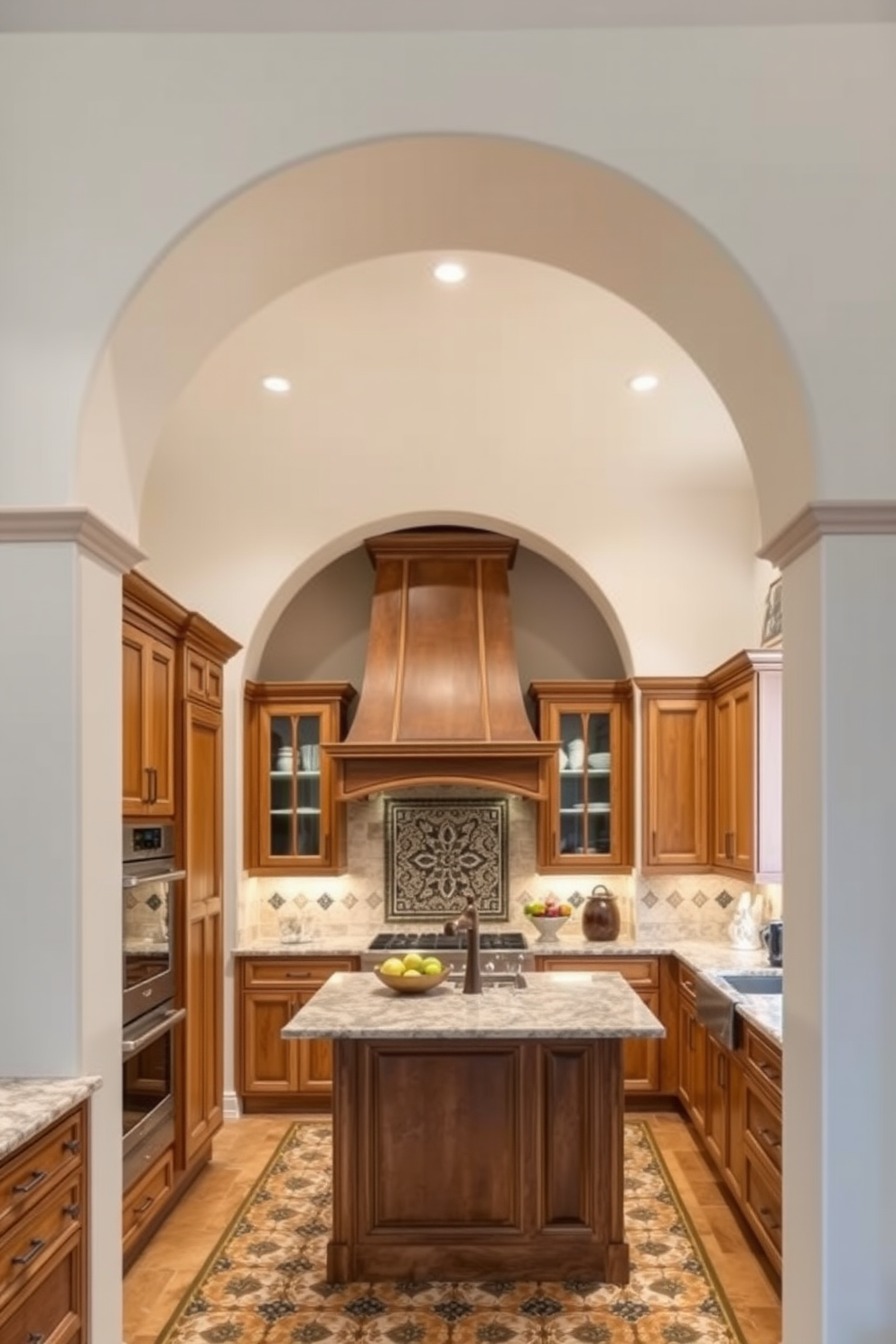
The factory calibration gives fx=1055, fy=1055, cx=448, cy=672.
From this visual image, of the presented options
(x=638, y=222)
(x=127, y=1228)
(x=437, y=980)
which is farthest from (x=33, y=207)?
(x=127, y=1228)

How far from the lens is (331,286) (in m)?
4.36

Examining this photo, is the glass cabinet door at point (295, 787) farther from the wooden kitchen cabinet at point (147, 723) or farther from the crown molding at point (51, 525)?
the crown molding at point (51, 525)

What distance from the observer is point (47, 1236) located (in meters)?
2.33

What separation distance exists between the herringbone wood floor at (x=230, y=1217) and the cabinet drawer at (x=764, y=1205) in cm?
16

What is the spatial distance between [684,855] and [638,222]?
405 cm

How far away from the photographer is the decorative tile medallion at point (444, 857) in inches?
264

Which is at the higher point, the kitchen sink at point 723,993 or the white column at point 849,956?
the white column at point 849,956

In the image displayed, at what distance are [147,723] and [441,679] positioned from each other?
2.59m

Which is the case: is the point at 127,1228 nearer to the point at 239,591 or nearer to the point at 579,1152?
the point at 579,1152

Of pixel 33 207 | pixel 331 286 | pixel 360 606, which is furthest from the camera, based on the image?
pixel 360 606

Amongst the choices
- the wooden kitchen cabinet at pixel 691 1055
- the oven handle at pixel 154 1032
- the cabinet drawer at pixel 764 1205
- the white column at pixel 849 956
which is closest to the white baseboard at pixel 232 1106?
the oven handle at pixel 154 1032

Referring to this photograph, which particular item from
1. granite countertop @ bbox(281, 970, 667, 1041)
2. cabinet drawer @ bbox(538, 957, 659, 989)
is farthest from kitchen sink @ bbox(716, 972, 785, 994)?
cabinet drawer @ bbox(538, 957, 659, 989)

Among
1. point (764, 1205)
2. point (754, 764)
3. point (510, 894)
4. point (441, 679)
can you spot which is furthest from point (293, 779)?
point (764, 1205)

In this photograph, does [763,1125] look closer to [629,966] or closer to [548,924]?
[629,966]
